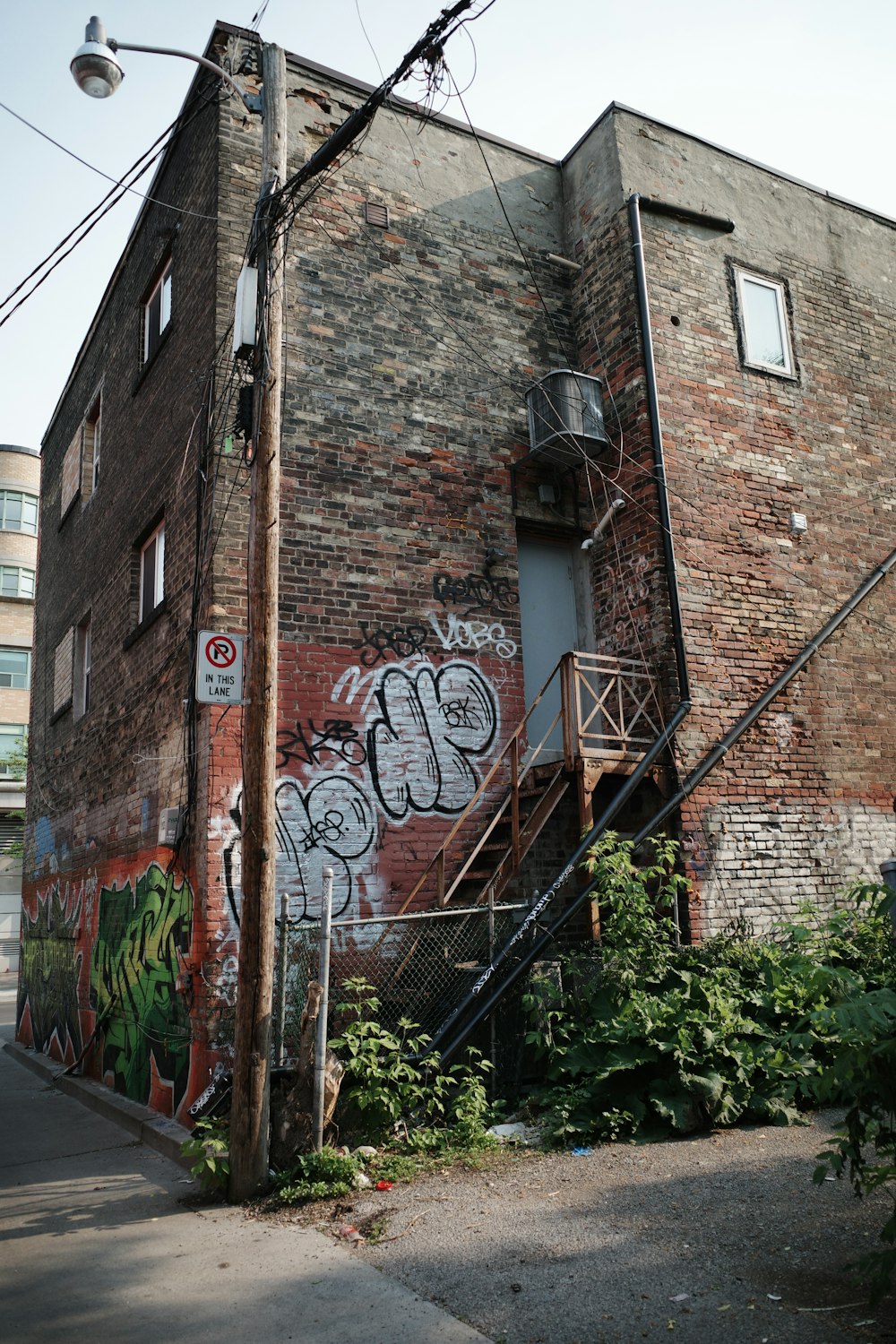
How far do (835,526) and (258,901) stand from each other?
7732mm

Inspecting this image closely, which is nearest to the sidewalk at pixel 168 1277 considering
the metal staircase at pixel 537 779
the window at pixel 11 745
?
the metal staircase at pixel 537 779

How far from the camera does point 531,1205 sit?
5414 millimetres

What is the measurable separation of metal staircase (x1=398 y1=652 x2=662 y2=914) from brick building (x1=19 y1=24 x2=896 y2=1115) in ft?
0.14

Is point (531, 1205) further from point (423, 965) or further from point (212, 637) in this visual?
point (212, 637)

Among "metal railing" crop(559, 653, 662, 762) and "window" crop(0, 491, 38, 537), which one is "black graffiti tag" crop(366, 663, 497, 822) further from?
"window" crop(0, 491, 38, 537)

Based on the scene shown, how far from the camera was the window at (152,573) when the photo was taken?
10.2 m

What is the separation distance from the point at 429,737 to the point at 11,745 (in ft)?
98.5

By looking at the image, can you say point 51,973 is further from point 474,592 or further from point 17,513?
point 17,513

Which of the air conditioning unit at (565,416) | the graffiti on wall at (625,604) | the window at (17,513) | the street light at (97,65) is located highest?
the window at (17,513)

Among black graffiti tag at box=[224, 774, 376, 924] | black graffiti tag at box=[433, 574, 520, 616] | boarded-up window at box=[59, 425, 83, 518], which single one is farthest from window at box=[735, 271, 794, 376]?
boarded-up window at box=[59, 425, 83, 518]

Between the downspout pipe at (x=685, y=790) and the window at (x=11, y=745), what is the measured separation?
94.9 feet

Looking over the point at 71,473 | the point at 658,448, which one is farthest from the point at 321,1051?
the point at 71,473

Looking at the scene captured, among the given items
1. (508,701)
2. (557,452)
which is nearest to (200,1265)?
(508,701)

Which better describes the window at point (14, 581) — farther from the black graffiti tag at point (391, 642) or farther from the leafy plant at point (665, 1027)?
the leafy plant at point (665, 1027)
